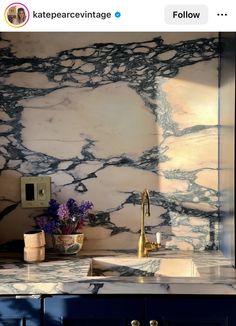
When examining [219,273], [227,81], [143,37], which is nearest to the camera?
[219,273]

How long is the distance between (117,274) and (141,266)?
0.34ft

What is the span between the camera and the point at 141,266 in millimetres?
2154

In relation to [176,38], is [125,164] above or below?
below

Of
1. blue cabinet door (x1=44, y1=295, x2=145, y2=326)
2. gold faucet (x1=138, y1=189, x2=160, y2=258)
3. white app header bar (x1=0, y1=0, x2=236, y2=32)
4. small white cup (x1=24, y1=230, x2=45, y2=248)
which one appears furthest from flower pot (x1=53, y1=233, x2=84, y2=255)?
white app header bar (x1=0, y1=0, x2=236, y2=32)

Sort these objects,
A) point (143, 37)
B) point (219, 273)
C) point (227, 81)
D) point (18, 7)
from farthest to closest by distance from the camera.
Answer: point (143, 37) < point (227, 81) < point (219, 273) < point (18, 7)

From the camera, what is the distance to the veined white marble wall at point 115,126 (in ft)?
7.55

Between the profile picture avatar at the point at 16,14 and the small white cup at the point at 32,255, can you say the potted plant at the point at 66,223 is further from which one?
the profile picture avatar at the point at 16,14

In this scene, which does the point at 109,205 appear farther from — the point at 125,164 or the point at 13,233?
the point at 13,233

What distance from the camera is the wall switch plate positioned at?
7.54 feet

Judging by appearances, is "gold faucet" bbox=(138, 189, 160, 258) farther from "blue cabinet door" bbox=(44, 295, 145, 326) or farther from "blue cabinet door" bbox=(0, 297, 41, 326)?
"blue cabinet door" bbox=(0, 297, 41, 326)

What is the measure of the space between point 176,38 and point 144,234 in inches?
34.4

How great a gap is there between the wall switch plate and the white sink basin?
0.37 meters

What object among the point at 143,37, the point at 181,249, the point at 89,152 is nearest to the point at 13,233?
the point at 89,152

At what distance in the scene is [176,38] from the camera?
2.31 meters
